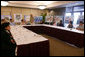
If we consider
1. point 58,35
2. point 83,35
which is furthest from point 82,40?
point 58,35

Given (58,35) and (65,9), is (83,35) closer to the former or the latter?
(58,35)

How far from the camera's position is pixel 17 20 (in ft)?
23.6

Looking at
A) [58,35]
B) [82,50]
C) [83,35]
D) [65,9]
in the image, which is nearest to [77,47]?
[82,50]

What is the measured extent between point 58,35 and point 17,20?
160 inches

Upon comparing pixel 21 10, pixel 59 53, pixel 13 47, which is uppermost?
pixel 21 10

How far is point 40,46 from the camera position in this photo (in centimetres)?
166

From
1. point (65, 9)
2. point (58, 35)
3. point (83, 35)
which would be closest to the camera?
point (83, 35)

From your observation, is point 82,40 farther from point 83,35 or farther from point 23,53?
point 23,53

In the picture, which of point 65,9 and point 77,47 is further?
point 65,9

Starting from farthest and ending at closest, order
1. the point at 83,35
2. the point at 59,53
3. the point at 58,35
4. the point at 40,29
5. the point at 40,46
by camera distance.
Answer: the point at 40,29 < the point at 58,35 < the point at 59,53 < the point at 83,35 < the point at 40,46

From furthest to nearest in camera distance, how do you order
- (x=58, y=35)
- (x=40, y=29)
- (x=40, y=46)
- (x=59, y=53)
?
(x=40, y=29)
(x=58, y=35)
(x=59, y=53)
(x=40, y=46)

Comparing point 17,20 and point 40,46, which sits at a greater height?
point 17,20

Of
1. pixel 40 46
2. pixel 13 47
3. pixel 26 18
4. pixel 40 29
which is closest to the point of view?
pixel 13 47

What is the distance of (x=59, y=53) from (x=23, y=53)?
2.13 metres
